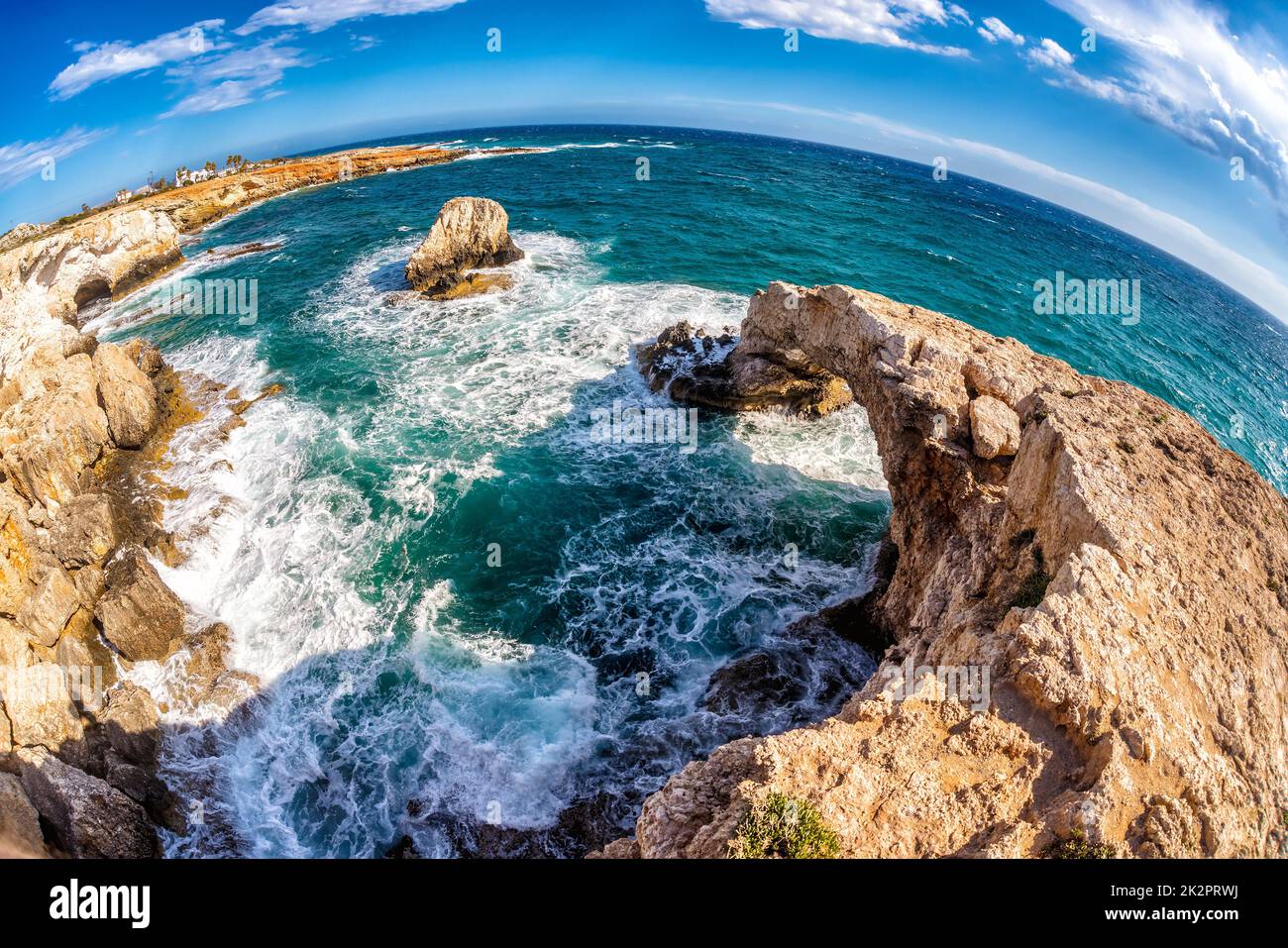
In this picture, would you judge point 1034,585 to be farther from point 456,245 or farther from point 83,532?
point 456,245

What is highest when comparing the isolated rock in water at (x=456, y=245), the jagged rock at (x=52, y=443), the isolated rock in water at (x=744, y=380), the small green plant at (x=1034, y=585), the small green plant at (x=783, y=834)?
the isolated rock in water at (x=456, y=245)

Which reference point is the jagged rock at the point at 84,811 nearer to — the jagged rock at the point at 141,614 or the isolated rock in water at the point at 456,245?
the jagged rock at the point at 141,614

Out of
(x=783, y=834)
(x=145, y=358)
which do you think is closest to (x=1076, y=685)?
(x=783, y=834)

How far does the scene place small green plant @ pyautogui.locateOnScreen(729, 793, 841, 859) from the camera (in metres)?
5.96

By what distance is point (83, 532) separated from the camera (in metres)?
17.9

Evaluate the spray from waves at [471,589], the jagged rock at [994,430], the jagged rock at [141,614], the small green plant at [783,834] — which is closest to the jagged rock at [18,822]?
the spray from waves at [471,589]

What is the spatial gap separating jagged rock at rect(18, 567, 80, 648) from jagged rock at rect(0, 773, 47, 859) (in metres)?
5.37

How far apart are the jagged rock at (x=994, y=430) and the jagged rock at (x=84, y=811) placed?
2119cm

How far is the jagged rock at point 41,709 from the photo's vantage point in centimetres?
1252

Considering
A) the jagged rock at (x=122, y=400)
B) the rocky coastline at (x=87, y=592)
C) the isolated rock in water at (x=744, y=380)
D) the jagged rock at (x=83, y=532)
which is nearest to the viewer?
the rocky coastline at (x=87, y=592)

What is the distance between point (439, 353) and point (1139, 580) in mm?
31196

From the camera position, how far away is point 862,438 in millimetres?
24516

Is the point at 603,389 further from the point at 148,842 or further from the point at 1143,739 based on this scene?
the point at 1143,739
